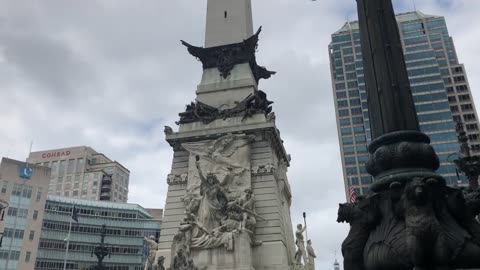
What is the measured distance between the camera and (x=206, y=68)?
29.0m

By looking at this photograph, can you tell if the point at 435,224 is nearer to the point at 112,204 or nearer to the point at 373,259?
the point at 373,259

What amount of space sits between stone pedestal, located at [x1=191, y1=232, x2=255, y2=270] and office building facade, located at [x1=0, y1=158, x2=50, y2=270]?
46.6 metres

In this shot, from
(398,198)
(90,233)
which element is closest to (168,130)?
(398,198)

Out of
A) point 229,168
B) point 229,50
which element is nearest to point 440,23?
point 229,50

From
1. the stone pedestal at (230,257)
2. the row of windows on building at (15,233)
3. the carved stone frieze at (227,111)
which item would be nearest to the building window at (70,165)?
the row of windows on building at (15,233)

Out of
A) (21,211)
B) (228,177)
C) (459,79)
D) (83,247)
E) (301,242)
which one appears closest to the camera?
(301,242)

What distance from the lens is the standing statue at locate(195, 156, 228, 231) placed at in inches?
860

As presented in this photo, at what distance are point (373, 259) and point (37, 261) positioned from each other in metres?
70.1

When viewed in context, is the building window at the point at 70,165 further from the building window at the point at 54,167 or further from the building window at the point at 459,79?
the building window at the point at 459,79

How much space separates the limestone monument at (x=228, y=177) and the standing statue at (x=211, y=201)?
1.9 inches

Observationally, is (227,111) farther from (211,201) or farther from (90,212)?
(90,212)

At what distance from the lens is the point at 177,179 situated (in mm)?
24406

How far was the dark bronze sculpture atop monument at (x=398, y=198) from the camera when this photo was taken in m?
5.87

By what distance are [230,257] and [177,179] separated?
→ 19.0 feet
